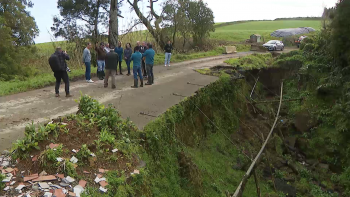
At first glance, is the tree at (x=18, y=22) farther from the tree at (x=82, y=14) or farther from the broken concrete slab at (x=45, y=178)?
the broken concrete slab at (x=45, y=178)

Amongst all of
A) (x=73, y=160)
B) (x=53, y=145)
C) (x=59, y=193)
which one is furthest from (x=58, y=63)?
(x=59, y=193)

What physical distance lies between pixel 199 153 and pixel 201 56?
14.9 meters

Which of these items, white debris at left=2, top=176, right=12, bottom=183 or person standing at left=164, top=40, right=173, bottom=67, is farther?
person standing at left=164, top=40, right=173, bottom=67

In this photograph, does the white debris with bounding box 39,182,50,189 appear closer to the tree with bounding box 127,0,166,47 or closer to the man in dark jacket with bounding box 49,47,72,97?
the man in dark jacket with bounding box 49,47,72,97

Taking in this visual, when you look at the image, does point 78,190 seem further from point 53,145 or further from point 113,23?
point 113,23

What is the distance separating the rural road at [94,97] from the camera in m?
7.21

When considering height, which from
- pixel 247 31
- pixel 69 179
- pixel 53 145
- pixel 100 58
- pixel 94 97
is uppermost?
pixel 247 31

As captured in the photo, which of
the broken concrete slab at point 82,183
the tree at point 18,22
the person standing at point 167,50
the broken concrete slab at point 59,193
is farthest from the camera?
the tree at point 18,22

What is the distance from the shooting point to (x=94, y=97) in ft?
31.8

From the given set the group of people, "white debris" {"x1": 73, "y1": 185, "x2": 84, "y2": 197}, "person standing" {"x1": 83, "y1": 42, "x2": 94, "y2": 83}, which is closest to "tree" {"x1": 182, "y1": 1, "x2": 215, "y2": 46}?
the group of people

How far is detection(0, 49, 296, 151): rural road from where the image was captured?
7214 millimetres

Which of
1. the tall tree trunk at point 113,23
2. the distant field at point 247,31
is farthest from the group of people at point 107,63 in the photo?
the distant field at point 247,31

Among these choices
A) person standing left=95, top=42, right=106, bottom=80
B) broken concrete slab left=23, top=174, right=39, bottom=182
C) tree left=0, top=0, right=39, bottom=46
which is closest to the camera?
broken concrete slab left=23, top=174, right=39, bottom=182

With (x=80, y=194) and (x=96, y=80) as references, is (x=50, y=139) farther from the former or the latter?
(x=96, y=80)
